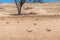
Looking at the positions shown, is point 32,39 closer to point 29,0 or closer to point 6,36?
point 6,36

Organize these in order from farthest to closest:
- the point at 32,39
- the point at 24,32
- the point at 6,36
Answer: the point at 24,32 → the point at 6,36 → the point at 32,39

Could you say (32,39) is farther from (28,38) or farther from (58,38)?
(58,38)

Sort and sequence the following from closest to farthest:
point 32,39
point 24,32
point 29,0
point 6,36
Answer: point 32,39 < point 6,36 < point 24,32 < point 29,0

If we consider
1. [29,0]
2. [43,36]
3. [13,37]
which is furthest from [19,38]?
[29,0]

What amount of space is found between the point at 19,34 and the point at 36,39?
1187 millimetres

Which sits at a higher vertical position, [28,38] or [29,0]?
[28,38]

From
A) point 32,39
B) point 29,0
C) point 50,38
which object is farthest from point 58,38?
point 29,0

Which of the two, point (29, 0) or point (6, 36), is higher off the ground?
point (6, 36)

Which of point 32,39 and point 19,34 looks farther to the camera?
point 19,34

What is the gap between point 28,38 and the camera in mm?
8898

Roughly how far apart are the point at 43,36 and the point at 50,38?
0.47 meters

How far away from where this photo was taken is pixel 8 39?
877 cm

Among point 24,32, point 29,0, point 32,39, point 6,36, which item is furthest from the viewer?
point 29,0

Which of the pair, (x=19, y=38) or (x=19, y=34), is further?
(x=19, y=34)
